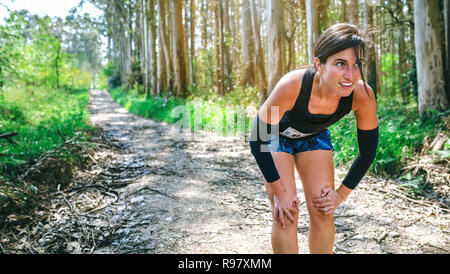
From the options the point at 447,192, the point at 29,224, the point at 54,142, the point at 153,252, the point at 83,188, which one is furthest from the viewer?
the point at 54,142

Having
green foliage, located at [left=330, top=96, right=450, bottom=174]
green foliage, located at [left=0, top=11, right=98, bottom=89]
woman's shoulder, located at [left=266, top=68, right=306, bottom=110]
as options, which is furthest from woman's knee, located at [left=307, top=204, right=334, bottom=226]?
green foliage, located at [left=0, top=11, right=98, bottom=89]

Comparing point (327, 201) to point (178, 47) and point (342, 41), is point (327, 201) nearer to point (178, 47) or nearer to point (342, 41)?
point (342, 41)

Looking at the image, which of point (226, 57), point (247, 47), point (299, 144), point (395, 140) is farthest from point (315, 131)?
point (226, 57)

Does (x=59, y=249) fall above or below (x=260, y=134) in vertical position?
→ below

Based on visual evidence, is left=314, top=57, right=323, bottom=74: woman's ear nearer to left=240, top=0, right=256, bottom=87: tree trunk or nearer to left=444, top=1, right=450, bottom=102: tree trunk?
left=444, top=1, right=450, bottom=102: tree trunk

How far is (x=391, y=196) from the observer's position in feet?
13.0

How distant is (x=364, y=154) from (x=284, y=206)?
2.18ft

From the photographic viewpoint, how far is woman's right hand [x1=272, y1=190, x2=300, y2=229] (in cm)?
192

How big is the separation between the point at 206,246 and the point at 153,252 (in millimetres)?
444

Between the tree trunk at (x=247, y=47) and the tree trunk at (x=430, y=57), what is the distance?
8946 millimetres

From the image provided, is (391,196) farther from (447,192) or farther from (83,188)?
(83,188)

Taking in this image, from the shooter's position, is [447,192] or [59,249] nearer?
[59,249]

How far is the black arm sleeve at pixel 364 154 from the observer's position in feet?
6.85

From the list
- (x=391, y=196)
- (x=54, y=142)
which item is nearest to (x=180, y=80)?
(x=54, y=142)
